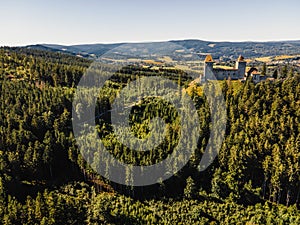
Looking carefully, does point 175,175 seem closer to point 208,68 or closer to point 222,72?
point 208,68

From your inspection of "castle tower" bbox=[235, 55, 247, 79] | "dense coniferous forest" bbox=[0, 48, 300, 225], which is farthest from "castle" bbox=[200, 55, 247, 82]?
"dense coniferous forest" bbox=[0, 48, 300, 225]

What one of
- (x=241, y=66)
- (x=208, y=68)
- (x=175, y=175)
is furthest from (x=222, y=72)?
(x=175, y=175)

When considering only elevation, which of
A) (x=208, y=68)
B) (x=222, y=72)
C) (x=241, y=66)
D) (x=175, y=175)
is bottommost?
(x=175, y=175)

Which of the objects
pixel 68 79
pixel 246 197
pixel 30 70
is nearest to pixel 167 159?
pixel 246 197

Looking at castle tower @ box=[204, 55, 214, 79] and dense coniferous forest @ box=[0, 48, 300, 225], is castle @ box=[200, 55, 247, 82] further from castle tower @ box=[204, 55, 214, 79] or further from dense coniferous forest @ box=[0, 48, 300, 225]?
dense coniferous forest @ box=[0, 48, 300, 225]

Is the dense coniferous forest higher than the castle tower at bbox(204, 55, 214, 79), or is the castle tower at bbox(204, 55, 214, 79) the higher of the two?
the castle tower at bbox(204, 55, 214, 79)

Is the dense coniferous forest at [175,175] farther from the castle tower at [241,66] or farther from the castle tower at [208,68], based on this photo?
the castle tower at [241,66]

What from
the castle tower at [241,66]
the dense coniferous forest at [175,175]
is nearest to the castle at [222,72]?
the castle tower at [241,66]

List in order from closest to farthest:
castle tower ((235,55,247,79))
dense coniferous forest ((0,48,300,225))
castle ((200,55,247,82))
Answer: dense coniferous forest ((0,48,300,225))
castle ((200,55,247,82))
castle tower ((235,55,247,79))

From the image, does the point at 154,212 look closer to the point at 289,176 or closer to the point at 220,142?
the point at 220,142
